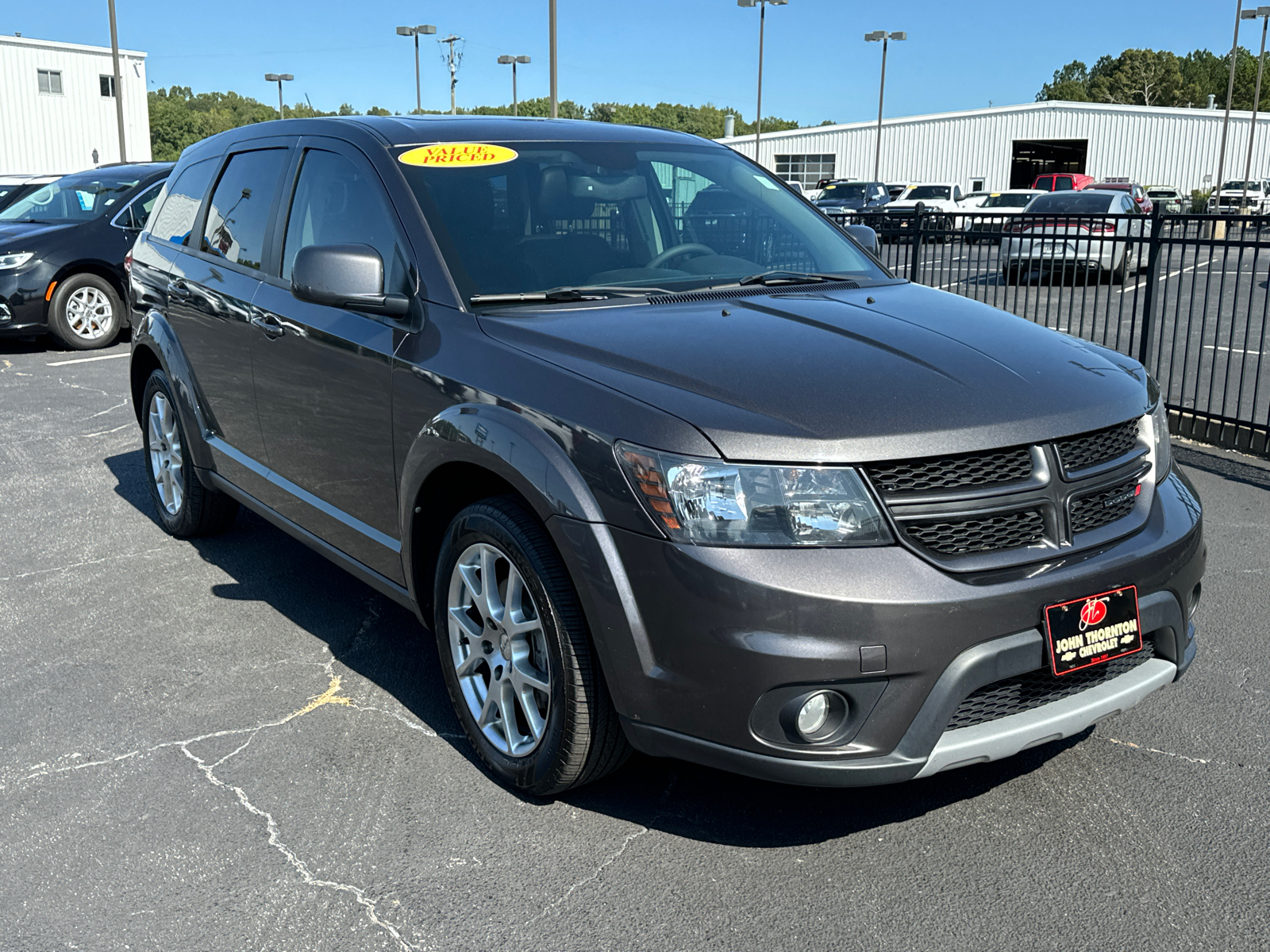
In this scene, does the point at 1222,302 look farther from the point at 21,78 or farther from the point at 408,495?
the point at 21,78

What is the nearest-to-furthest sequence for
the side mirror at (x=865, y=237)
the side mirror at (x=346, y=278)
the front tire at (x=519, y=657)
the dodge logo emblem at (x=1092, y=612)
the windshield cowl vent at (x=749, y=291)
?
the dodge logo emblem at (x=1092, y=612) < the front tire at (x=519, y=657) < the side mirror at (x=346, y=278) < the windshield cowl vent at (x=749, y=291) < the side mirror at (x=865, y=237)

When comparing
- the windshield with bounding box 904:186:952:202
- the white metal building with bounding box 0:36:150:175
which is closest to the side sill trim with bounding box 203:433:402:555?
the windshield with bounding box 904:186:952:202

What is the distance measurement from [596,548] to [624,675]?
0.31m

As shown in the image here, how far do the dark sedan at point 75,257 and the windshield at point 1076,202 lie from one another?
16.3 meters

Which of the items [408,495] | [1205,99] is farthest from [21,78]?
[1205,99]

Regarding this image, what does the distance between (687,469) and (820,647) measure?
48 centimetres

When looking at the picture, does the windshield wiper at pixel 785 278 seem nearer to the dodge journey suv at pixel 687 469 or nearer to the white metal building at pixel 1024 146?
the dodge journey suv at pixel 687 469

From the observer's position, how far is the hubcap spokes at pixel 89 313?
38.4ft

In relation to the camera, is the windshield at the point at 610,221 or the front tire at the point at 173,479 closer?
the windshield at the point at 610,221

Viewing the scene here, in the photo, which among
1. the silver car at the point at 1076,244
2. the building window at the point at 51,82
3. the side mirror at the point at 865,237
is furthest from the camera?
the building window at the point at 51,82

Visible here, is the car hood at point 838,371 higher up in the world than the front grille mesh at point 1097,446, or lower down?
higher up

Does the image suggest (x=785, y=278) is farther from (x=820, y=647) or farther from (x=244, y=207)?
(x=244, y=207)

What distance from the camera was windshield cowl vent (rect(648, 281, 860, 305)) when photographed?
139 inches

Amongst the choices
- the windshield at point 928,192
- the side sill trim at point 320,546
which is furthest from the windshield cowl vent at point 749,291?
the windshield at point 928,192
